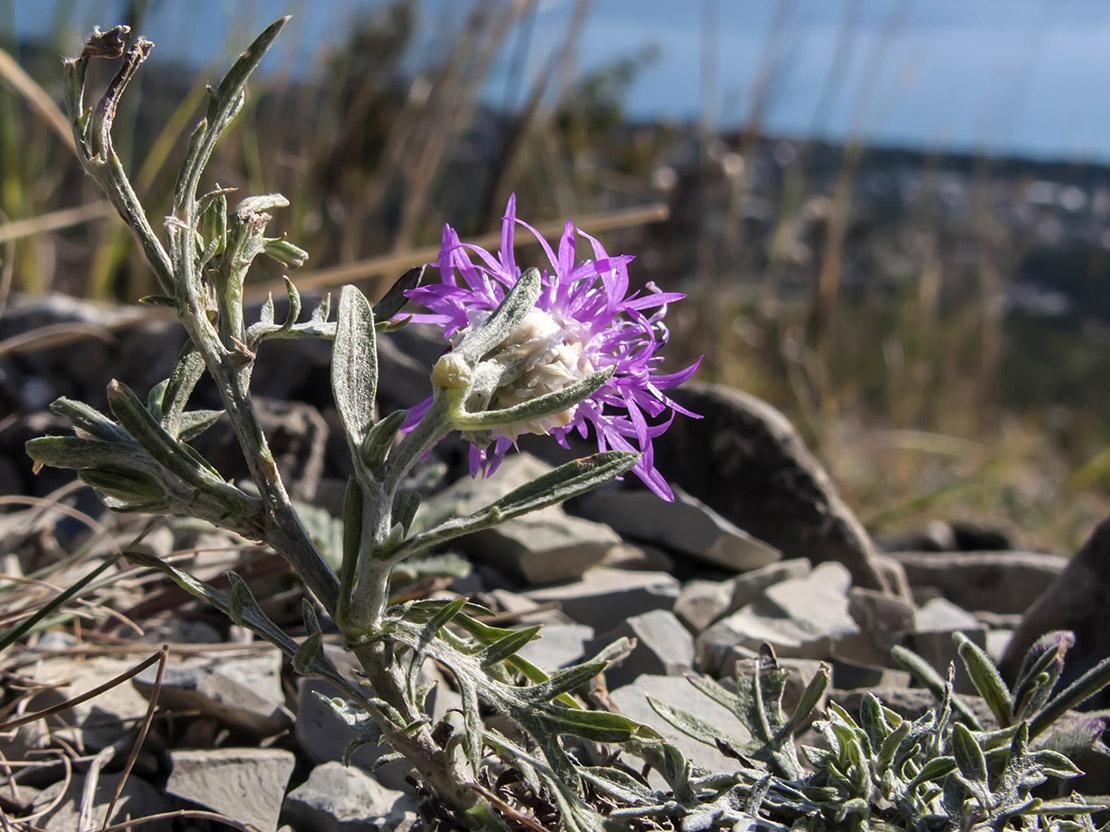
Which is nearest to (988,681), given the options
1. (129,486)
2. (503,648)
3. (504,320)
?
(503,648)

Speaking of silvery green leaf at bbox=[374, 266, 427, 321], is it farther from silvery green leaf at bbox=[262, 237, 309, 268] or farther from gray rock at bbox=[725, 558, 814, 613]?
gray rock at bbox=[725, 558, 814, 613]

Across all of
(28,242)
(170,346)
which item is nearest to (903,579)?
(170,346)

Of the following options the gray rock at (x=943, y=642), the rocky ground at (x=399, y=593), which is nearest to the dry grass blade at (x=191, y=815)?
the rocky ground at (x=399, y=593)

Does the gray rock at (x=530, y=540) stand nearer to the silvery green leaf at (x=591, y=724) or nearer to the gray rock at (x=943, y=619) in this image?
the gray rock at (x=943, y=619)

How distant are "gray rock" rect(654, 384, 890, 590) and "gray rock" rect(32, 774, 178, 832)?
3.73ft

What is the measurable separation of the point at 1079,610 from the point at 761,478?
65 cm

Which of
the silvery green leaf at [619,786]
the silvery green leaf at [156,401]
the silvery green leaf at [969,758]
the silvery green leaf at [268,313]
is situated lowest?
the silvery green leaf at [619,786]

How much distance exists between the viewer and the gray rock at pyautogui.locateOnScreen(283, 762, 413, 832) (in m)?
1.02

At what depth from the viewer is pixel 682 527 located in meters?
1.77

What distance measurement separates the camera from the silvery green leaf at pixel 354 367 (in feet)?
2.65

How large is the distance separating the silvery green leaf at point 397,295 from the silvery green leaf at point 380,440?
149 mm

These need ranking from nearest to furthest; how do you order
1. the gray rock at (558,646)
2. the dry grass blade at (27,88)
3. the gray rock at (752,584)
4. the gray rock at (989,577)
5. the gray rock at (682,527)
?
the gray rock at (558,646) → the gray rock at (752,584) → the gray rock at (682,527) → the gray rock at (989,577) → the dry grass blade at (27,88)

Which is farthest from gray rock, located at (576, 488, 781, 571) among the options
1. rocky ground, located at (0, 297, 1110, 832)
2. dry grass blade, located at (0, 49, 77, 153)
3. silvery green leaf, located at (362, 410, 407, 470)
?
dry grass blade, located at (0, 49, 77, 153)

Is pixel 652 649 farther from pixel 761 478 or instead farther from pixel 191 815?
pixel 761 478
